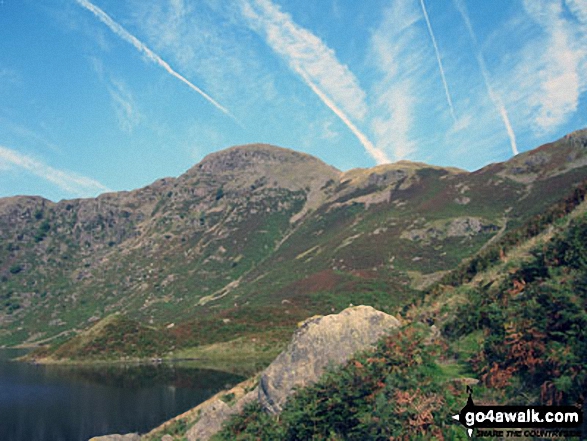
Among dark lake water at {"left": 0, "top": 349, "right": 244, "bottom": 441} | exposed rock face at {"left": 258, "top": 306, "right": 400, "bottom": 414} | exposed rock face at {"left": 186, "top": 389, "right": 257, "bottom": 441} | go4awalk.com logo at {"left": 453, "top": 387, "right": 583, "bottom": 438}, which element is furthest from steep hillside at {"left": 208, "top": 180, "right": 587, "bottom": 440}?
dark lake water at {"left": 0, "top": 349, "right": 244, "bottom": 441}

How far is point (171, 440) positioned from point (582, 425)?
65.1 ft

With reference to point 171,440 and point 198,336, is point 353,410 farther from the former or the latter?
point 198,336

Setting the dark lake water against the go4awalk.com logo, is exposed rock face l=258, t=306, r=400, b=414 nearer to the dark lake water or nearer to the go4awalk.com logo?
the go4awalk.com logo

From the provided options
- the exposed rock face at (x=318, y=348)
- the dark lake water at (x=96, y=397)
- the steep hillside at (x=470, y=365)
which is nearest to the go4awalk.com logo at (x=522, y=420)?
the steep hillside at (x=470, y=365)

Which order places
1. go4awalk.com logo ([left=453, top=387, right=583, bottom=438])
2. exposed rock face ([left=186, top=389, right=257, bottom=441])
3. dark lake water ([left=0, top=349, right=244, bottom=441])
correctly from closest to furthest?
go4awalk.com logo ([left=453, top=387, right=583, bottom=438]) < exposed rock face ([left=186, top=389, right=257, bottom=441]) < dark lake water ([left=0, top=349, right=244, bottom=441])

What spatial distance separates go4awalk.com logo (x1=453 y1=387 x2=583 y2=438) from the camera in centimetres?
764

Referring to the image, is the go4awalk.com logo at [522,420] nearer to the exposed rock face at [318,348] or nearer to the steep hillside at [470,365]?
the steep hillside at [470,365]

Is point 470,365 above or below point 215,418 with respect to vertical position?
above

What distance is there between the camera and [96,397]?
5747 cm

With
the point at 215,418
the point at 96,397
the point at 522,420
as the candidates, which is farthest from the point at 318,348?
the point at 96,397

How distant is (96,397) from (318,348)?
171ft

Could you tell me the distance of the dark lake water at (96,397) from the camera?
43062 millimetres

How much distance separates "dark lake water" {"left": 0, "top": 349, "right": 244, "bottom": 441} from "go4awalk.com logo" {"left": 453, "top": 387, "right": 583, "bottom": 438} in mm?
39096

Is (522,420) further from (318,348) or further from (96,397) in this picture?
(96,397)
